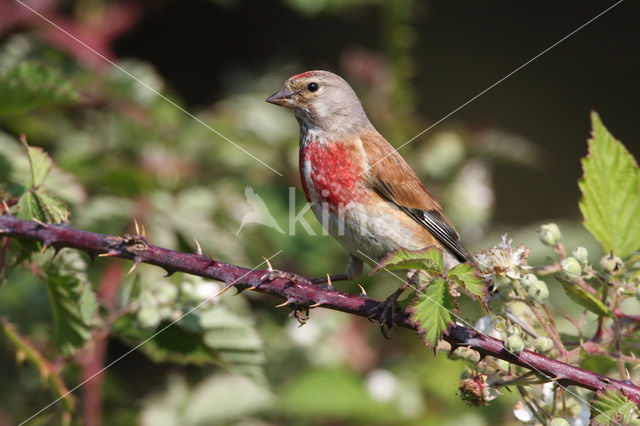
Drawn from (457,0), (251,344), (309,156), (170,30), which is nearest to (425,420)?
(251,344)

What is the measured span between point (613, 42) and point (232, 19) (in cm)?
336

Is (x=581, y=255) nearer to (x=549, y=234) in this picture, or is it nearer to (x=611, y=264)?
(x=611, y=264)

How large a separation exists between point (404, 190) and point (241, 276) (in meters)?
1.24

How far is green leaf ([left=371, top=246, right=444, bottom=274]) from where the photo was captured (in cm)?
176

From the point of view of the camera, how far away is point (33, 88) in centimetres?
251

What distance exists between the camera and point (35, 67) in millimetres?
2545

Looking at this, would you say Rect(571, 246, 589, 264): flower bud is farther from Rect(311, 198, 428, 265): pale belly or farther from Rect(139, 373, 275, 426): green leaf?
Rect(139, 373, 275, 426): green leaf

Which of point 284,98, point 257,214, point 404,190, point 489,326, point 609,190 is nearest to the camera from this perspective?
point 489,326

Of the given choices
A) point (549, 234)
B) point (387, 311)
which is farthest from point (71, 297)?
point (549, 234)

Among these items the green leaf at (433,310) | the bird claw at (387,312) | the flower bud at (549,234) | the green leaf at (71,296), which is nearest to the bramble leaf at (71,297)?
the green leaf at (71,296)

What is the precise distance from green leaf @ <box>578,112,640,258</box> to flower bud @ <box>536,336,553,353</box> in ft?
1.56

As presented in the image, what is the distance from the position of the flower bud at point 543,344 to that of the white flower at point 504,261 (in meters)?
0.18

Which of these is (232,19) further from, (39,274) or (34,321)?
(39,274)

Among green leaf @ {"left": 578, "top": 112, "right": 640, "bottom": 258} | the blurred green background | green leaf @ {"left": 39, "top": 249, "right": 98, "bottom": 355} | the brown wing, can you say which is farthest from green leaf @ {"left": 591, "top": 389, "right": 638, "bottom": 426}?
green leaf @ {"left": 39, "top": 249, "right": 98, "bottom": 355}
